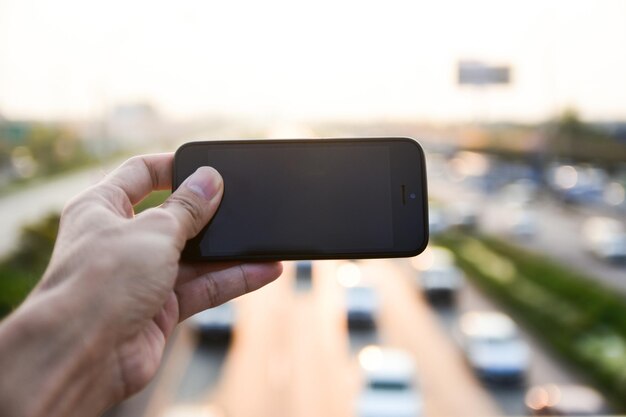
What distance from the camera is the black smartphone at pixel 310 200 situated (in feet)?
2.46

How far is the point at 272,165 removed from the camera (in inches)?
29.9

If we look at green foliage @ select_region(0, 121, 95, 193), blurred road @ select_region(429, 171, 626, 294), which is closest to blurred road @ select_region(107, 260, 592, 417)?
green foliage @ select_region(0, 121, 95, 193)

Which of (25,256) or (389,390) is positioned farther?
(389,390)

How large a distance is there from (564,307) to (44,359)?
463 cm

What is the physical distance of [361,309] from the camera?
497cm

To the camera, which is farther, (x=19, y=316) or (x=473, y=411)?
(x=473, y=411)

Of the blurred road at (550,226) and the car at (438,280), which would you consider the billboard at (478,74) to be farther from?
the car at (438,280)

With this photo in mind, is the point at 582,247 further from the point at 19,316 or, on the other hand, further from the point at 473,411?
the point at 19,316

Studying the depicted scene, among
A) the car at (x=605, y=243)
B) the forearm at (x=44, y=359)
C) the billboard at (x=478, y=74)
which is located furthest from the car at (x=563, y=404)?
the billboard at (x=478, y=74)

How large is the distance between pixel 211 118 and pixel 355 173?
8.28ft

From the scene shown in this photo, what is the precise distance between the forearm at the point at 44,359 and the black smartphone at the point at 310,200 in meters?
0.23

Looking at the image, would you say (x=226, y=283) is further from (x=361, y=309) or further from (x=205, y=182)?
(x=361, y=309)

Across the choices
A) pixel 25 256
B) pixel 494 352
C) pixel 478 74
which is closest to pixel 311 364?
pixel 494 352

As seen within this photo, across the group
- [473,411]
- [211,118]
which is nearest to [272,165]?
[211,118]
